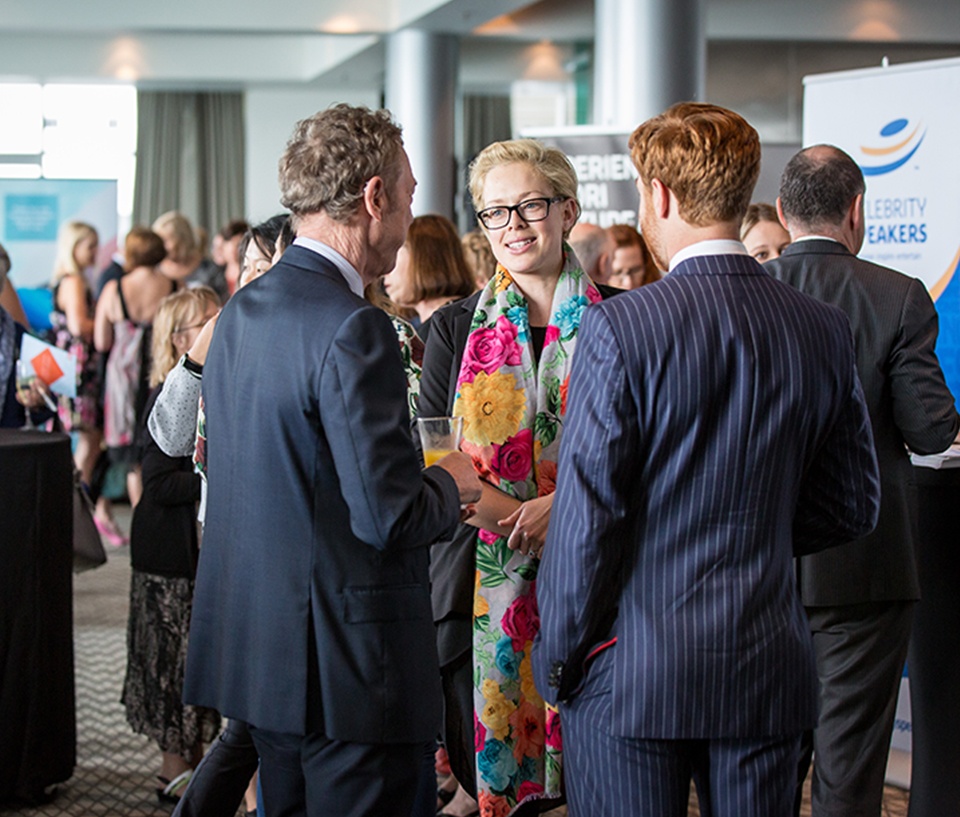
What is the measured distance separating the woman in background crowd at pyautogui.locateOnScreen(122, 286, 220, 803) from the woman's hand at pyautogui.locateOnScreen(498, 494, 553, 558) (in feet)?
3.56

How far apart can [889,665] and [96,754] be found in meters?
2.39

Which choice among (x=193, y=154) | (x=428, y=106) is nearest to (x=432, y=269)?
(x=428, y=106)

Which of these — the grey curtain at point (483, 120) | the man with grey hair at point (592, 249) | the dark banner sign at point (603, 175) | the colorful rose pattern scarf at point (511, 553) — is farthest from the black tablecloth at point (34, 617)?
the grey curtain at point (483, 120)

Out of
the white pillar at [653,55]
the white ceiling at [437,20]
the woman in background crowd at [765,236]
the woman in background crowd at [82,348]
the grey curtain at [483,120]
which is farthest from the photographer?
the grey curtain at [483,120]

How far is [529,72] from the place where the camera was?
1132cm

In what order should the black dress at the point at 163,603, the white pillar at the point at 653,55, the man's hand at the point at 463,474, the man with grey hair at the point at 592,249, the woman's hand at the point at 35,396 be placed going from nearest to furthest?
the man's hand at the point at 463,474 < the black dress at the point at 163,603 < the woman's hand at the point at 35,396 < the man with grey hair at the point at 592,249 < the white pillar at the point at 653,55

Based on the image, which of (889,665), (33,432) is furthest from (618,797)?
(33,432)

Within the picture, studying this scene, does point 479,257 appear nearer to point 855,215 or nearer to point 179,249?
point 855,215

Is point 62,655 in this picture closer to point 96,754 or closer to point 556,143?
point 96,754

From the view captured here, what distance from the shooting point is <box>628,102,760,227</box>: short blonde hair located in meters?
1.64

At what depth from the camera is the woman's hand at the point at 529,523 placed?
2275 mm

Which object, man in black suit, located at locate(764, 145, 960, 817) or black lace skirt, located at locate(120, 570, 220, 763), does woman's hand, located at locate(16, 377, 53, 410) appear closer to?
black lace skirt, located at locate(120, 570, 220, 763)

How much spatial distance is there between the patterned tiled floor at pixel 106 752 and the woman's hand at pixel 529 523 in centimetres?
122

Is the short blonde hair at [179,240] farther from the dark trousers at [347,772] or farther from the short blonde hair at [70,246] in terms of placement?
the dark trousers at [347,772]
